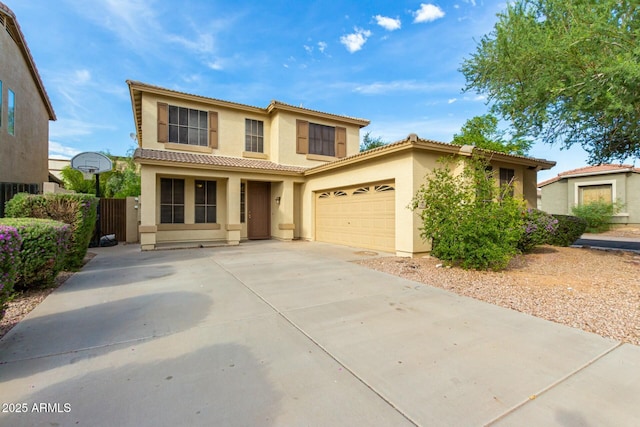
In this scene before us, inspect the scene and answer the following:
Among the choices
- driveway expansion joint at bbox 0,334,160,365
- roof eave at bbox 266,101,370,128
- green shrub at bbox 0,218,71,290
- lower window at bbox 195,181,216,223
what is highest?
roof eave at bbox 266,101,370,128

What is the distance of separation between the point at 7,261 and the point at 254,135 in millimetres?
11774

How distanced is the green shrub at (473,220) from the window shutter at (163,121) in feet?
34.6

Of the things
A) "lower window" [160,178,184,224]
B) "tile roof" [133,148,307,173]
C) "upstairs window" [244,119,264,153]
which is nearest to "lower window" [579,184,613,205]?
"tile roof" [133,148,307,173]

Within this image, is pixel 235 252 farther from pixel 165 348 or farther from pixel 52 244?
pixel 165 348

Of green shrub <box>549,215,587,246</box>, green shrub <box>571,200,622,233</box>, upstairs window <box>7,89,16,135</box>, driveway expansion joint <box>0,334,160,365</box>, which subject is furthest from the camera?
green shrub <box>571,200,622,233</box>

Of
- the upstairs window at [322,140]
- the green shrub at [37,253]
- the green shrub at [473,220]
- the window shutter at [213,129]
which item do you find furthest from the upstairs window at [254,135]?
the green shrub at [37,253]

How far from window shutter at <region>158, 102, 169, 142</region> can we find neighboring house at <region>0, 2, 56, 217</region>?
425 centimetres

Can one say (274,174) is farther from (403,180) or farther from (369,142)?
(369,142)

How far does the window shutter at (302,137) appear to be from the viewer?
14109mm

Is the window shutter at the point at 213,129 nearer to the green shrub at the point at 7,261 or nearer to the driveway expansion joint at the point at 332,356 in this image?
the driveway expansion joint at the point at 332,356

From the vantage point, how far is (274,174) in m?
12.5

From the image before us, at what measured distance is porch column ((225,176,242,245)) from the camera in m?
11.4

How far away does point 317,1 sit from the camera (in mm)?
10438

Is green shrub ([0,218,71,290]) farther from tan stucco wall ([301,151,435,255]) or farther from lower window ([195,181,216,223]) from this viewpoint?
tan stucco wall ([301,151,435,255])
